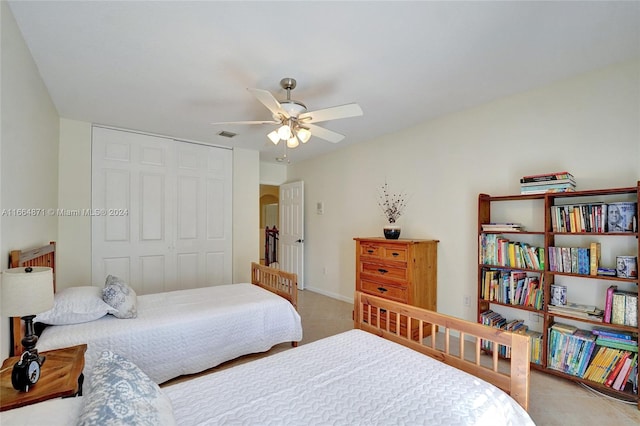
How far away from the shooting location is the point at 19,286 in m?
1.23

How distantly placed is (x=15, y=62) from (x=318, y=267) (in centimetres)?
422

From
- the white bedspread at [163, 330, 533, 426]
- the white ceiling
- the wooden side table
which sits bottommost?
the white bedspread at [163, 330, 533, 426]

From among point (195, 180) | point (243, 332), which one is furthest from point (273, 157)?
point (243, 332)

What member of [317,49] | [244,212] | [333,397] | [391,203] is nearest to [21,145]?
[317,49]

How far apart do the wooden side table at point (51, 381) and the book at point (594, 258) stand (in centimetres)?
A: 323

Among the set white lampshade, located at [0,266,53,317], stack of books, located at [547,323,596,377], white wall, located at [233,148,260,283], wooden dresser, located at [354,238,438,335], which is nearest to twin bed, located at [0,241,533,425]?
white lampshade, located at [0,266,53,317]

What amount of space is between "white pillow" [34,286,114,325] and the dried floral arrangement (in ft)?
9.73

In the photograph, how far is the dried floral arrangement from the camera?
374 cm

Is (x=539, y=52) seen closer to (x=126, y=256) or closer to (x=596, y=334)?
(x=596, y=334)

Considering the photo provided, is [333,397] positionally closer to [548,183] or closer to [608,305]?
[608,305]

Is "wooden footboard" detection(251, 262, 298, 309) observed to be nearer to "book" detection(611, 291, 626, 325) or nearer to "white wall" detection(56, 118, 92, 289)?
"white wall" detection(56, 118, 92, 289)

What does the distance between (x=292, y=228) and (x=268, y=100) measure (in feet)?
11.9

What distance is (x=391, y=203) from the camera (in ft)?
12.8

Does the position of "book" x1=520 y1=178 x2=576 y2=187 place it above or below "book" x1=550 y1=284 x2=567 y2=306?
above
